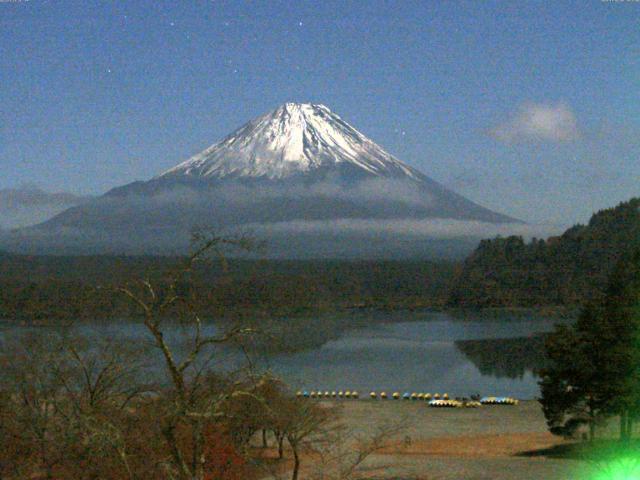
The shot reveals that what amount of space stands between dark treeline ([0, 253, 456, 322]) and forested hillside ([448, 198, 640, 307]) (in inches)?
227

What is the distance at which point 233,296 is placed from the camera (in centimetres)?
7694

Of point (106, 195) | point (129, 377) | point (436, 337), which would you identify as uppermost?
point (106, 195)

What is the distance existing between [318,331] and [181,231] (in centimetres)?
8815

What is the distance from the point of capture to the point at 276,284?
337 feet

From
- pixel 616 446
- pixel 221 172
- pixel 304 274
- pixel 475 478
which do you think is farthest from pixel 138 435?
pixel 221 172

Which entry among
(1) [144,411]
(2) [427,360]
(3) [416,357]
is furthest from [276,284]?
Result: (1) [144,411]

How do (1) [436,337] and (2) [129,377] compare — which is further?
(1) [436,337]

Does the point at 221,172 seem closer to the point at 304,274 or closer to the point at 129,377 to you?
the point at 304,274

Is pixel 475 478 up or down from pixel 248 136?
down

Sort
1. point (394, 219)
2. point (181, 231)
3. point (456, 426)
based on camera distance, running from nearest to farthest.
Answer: point (456, 426), point (181, 231), point (394, 219)

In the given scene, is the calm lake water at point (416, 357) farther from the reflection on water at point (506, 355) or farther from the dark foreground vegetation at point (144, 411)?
the dark foreground vegetation at point (144, 411)

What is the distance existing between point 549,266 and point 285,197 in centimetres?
7538

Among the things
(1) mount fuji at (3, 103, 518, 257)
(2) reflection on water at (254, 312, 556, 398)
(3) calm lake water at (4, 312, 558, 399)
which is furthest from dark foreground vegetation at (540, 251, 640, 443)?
(1) mount fuji at (3, 103, 518, 257)

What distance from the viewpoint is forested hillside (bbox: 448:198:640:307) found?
9962cm
